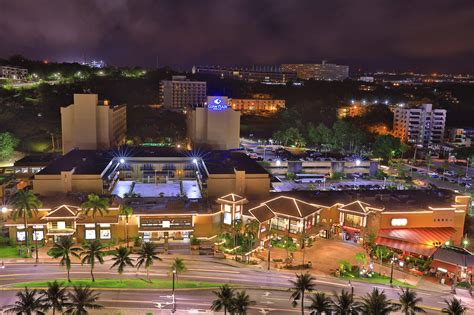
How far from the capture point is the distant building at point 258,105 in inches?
6014

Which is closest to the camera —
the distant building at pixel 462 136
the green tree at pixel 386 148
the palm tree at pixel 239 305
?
the palm tree at pixel 239 305

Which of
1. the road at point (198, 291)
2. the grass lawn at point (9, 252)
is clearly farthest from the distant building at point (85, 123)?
the road at point (198, 291)

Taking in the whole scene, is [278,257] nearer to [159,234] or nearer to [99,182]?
[159,234]

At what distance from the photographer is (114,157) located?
69.6 m

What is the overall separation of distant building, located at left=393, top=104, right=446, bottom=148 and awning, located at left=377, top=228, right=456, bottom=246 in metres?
77.3

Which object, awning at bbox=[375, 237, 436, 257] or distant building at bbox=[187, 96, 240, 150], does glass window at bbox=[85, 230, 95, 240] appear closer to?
awning at bbox=[375, 237, 436, 257]

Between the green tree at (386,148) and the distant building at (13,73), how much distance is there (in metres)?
108

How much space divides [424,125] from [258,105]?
190 ft

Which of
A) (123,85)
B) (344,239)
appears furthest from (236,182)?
(123,85)

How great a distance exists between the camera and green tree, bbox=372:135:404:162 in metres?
96.6

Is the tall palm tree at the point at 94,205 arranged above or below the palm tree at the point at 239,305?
above

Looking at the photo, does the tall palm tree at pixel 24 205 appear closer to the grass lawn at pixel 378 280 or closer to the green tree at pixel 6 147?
the grass lawn at pixel 378 280

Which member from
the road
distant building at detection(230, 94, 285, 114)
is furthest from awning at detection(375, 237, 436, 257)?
distant building at detection(230, 94, 285, 114)

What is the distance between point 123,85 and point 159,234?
105m
